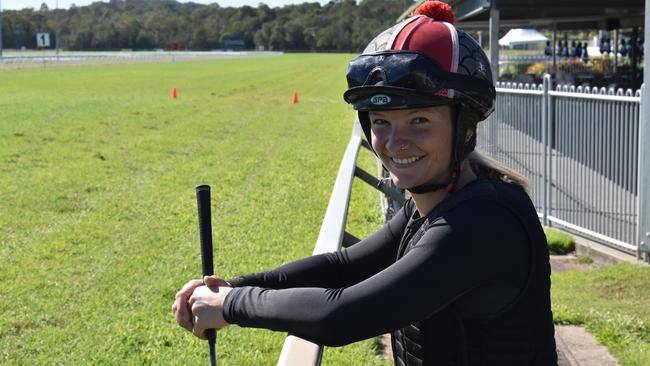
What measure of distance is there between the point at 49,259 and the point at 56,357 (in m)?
2.77

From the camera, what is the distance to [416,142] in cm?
230

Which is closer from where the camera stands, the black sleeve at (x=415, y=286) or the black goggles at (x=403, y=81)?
the black sleeve at (x=415, y=286)

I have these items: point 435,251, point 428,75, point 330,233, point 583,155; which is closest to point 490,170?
point 428,75

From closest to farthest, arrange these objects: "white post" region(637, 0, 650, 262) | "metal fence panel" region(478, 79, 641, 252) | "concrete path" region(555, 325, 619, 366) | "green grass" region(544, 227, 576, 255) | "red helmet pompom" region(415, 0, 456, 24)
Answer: "red helmet pompom" region(415, 0, 456, 24) < "concrete path" region(555, 325, 619, 366) < "white post" region(637, 0, 650, 262) < "metal fence panel" region(478, 79, 641, 252) < "green grass" region(544, 227, 576, 255)

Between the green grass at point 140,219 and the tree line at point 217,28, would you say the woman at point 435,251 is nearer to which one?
the green grass at point 140,219

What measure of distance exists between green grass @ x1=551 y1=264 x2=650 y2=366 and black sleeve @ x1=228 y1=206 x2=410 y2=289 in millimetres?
3030

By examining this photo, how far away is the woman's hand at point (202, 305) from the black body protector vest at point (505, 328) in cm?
48

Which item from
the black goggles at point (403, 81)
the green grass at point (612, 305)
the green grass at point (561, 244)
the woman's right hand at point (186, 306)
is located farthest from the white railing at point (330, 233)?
the green grass at point (561, 244)

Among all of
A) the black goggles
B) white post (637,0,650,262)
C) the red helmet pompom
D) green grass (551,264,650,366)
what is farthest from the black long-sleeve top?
white post (637,0,650,262)

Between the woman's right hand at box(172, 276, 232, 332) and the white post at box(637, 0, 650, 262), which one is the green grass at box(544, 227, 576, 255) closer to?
the white post at box(637, 0, 650, 262)

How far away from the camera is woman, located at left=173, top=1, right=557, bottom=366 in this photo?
2.04 metres

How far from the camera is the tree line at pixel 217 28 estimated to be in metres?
163

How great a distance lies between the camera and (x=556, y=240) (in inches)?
360

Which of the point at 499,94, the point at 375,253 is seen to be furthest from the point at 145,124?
the point at 375,253
